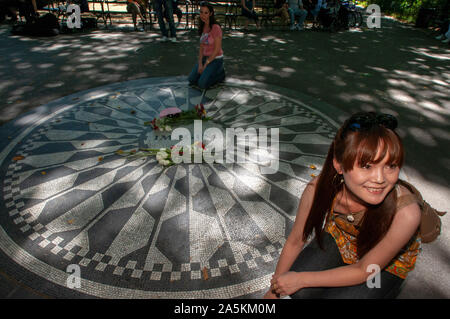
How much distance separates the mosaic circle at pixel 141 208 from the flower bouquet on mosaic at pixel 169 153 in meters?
0.09

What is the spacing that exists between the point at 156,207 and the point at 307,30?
12602mm

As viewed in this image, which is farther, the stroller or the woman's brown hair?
the stroller

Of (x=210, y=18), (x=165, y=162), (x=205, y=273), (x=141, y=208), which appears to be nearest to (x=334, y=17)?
(x=210, y=18)

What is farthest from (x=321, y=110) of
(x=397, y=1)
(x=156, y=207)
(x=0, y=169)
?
(x=397, y=1)

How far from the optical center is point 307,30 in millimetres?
12828

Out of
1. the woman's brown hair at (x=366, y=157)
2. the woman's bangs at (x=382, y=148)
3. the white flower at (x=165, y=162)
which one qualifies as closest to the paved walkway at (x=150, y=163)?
the white flower at (x=165, y=162)

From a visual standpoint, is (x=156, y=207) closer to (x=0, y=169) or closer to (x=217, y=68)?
(x=0, y=169)

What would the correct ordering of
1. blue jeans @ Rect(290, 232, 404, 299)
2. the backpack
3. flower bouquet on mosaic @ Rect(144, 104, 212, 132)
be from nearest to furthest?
1. the backpack
2. blue jeans @ Rect(290, 232, 404, 299)
3. flower bouquet on mosaic @ Rect(144, 104, 212, 132)

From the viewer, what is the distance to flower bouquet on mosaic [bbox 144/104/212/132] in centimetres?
447

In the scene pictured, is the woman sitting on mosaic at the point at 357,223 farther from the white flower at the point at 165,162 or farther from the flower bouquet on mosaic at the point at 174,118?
the flower bouquet on mosaic at the point at 174,118

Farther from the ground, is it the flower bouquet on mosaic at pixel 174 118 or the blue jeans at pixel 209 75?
the blue jeans at pixel 209 75

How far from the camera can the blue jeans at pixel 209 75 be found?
5.97m

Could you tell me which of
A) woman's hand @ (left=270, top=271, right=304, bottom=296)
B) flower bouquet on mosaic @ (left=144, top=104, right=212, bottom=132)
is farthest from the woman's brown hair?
flower bouquet on mosaic @ (left=144, top=104, right=212, bottom=132)

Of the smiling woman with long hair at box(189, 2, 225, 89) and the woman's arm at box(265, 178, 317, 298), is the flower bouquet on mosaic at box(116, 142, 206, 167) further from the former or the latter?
the smiling woman with long hair at box(189, 2, 225, 89)
